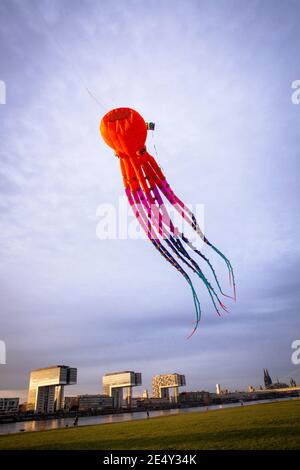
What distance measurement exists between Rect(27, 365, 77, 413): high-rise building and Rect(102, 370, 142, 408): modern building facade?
3323 cm

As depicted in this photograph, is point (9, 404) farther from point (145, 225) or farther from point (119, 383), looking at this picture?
point (145, 225)

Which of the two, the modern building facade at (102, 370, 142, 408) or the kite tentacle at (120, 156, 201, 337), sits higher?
the kite tentacle at (120, 156, 201, 337)

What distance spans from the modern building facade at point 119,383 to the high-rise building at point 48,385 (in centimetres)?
3323

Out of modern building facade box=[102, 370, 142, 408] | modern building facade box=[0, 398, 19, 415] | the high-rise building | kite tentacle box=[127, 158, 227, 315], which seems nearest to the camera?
kite tentacle box=[127, 158, 227, 315]

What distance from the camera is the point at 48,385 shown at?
5477 inches

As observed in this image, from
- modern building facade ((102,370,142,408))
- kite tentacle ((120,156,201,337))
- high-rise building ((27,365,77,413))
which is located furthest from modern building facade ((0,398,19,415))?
kite tentacle ((120,156,201,337))

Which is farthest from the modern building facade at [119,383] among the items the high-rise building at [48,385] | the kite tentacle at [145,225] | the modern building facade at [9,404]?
the kite tentacle at [145,225]

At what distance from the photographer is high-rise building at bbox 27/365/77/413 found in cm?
13588

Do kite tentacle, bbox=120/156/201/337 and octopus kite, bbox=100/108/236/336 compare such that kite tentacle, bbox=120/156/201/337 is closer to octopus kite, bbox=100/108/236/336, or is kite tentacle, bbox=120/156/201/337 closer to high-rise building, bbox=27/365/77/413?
octopus kite, bbox=100/108/236/336

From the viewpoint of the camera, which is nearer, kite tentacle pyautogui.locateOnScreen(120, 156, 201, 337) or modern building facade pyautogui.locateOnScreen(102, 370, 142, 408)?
kite tentacle pyautogui.locateOnScreen(120, 156, 201, 337)

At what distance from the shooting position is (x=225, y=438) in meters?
13.5
